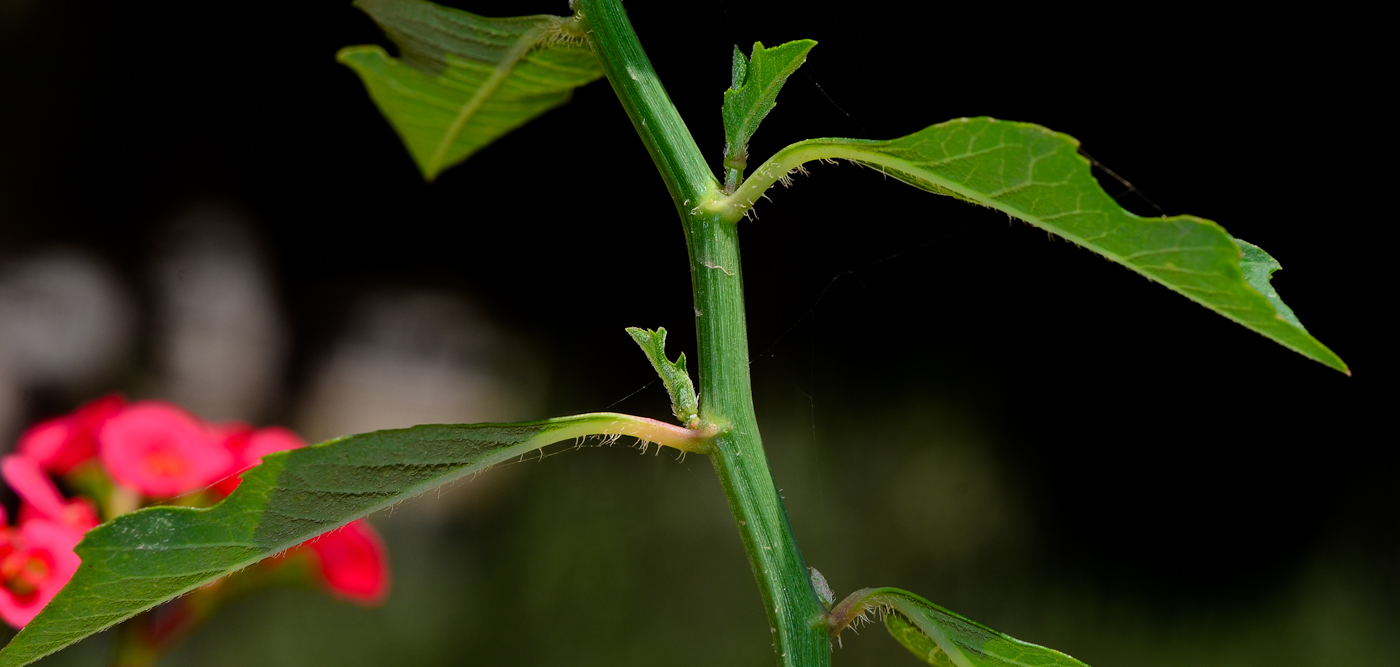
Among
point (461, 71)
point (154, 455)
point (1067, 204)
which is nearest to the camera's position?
point (1067, 204)

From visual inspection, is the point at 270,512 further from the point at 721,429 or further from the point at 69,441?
the point at 69,441

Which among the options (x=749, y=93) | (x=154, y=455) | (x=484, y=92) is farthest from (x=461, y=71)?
(x=154, y=455)

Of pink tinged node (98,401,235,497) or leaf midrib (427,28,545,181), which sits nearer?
leaf midrib (427,28,545,181)

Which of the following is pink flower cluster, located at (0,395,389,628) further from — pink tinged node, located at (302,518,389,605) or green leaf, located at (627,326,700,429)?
green leaf, located at (627,326,700,429)

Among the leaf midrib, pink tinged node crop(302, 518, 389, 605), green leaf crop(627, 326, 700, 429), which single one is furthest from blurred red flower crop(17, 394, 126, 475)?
green leaf crop(627, 326, 700, 429)

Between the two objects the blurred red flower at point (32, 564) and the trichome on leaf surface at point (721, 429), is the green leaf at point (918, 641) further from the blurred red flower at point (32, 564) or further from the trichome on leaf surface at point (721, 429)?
the blurred red flower at point (32, 564)

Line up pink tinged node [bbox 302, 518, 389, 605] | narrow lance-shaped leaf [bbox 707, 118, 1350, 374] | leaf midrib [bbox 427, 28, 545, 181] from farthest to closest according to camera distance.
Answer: pink tinged node [bbox 302, 518, 389, 605]
leaf midrib [bbox 427, 28, 545, 181]
narrow lance-shaped leaf [bbox 707, 118, 1350, 374]

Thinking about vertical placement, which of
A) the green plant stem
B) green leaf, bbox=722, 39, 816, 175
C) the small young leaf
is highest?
green leaf, bbox=722, 39, 816, 175
